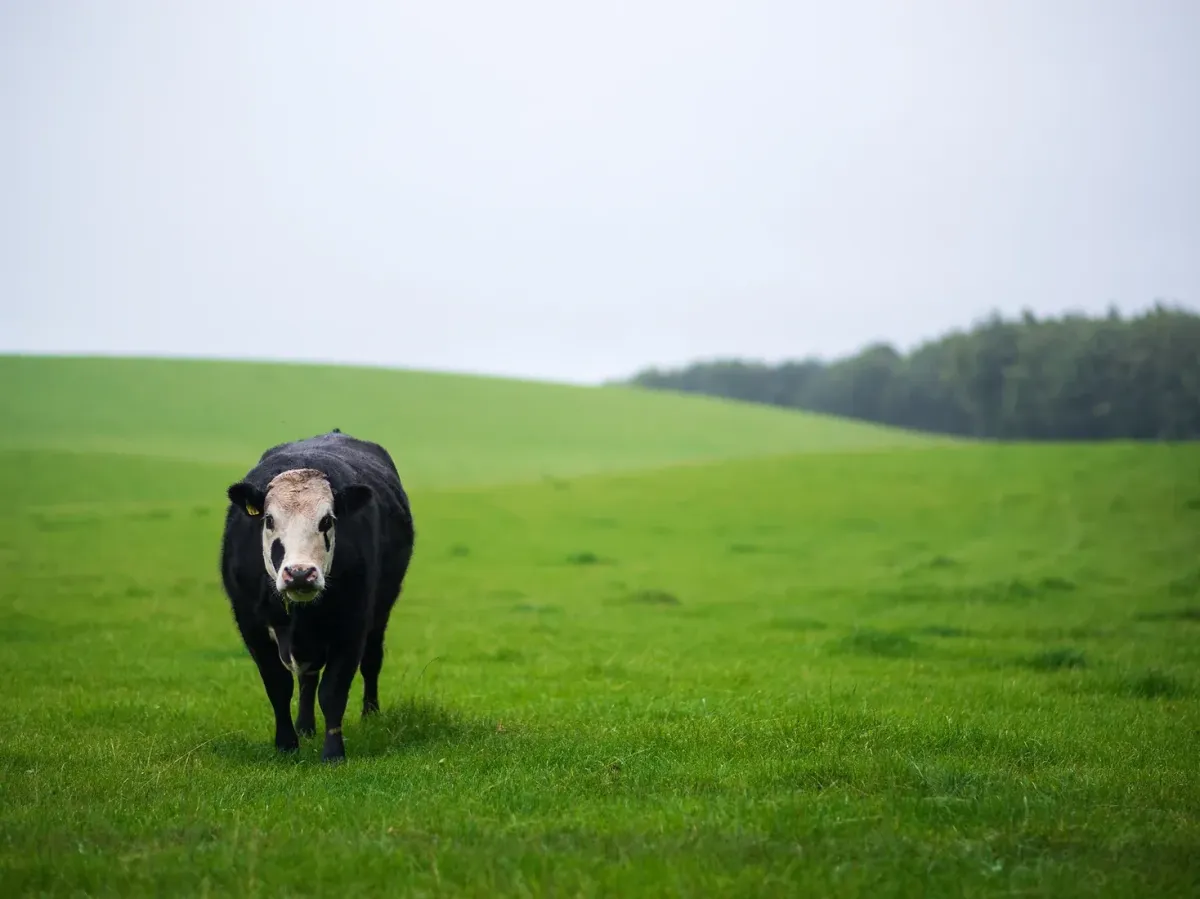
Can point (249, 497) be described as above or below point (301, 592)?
above

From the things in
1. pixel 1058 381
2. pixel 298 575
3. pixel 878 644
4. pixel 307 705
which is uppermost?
pixel 1058 381

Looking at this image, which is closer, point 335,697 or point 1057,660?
point 335,697

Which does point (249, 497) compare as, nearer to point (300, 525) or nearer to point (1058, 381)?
point (300, 525)

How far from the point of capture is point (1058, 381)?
7044cm

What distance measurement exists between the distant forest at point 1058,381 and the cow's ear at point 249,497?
64747mm

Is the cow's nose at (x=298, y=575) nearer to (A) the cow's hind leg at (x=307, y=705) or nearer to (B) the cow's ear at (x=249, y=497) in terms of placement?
(B) the cow's ear at (x=249, y=497)

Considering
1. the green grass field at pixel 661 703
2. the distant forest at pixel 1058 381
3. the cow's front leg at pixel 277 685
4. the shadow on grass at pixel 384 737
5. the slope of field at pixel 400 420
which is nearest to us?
the green grass field at pixel 661 703

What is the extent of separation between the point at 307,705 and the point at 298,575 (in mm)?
1842

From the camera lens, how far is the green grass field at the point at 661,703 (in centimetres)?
532

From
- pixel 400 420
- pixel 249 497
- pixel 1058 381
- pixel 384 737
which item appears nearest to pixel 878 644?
pixel 384 737

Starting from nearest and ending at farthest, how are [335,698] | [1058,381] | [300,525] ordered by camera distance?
1. [300,525]
2. [335,698]
3. [1058,381]

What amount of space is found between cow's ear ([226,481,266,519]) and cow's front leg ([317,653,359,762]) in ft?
3.95

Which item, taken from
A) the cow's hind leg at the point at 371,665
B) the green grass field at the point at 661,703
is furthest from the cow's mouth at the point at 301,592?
the cow's hind leg at the point at 371,665

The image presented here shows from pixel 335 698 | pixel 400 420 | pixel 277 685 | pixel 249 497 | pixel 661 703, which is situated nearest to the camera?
pixel 249 497
